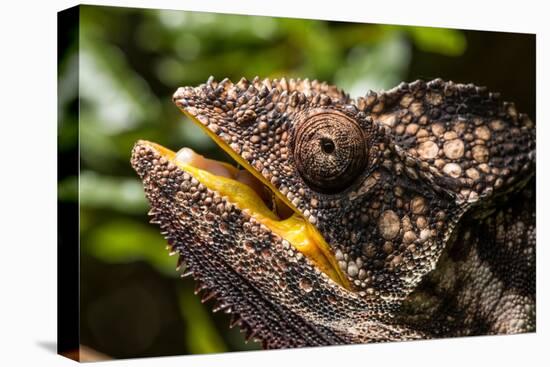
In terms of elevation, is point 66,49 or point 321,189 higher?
point 66,49

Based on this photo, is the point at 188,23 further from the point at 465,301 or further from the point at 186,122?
the point at 465,301

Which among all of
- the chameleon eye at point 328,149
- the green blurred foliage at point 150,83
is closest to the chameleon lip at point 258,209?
the chameleon eye at point 328,149

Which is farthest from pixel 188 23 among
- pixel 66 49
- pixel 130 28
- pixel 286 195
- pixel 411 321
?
pixel 411 321

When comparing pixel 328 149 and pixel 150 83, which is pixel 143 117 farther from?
pixel 328 149

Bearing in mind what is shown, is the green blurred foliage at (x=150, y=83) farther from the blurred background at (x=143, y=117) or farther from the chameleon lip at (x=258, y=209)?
the chameleon lip at (x=258, y=209)

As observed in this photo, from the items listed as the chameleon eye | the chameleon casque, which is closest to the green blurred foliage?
the chameleon casque

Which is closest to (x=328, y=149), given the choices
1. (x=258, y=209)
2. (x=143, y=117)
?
(x=258, y=209)
